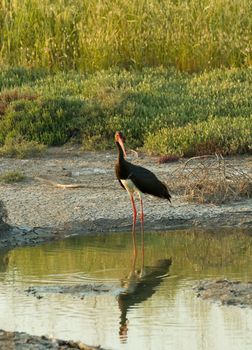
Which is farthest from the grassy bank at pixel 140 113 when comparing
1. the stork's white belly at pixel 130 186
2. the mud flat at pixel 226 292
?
the mud flat at pixel 226 292

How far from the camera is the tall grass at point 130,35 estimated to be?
54.9 feet

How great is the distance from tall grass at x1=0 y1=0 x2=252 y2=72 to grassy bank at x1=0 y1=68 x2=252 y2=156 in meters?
0.96

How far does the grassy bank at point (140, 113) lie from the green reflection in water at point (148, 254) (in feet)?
9.31

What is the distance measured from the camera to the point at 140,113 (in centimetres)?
1444

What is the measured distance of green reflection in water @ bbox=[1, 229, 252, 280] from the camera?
9242mm

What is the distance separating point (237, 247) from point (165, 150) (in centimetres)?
330

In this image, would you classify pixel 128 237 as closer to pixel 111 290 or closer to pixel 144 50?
pixel 111 290

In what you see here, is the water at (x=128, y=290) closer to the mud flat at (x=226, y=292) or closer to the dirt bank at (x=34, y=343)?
the mud flat at (x=226, y=292)

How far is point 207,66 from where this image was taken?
54.6ft

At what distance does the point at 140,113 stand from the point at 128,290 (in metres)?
6.03

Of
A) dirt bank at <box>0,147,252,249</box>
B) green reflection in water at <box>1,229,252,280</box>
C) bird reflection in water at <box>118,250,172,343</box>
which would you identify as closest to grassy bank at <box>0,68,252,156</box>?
dirt bank at <box>0,147,252,249</box>

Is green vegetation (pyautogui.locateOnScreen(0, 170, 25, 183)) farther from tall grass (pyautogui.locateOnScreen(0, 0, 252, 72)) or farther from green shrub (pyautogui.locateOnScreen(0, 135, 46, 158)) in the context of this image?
tall grass (pyautogui.locateOnScreen(0, 0, 252, 72))

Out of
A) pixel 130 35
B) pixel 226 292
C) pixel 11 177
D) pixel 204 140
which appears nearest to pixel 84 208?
pixel 11 177

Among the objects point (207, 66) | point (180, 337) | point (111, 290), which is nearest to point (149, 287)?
point (111, 290)
